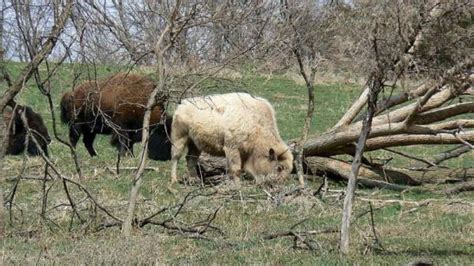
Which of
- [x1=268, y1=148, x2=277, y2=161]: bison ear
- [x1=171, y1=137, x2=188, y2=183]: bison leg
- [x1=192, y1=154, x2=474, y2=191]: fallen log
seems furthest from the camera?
[x1=171, y1=137, x2=188, y2=183]: bison leg

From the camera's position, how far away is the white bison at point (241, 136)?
16.6 meters

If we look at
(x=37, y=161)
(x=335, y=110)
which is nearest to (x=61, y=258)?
(x=37, y=161)

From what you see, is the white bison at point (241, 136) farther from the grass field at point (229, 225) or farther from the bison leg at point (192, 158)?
the grass field at point (229, 225)

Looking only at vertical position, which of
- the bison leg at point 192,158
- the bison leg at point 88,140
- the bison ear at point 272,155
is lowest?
the bison leg at point 88,140

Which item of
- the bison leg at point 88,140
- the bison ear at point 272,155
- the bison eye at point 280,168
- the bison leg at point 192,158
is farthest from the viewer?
the bison leg at point 88,140

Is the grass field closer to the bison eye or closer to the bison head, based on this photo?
the bison head

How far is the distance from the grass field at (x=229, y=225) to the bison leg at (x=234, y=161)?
0.99 ft

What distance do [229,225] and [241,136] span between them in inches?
219

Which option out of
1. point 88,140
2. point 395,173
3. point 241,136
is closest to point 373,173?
point 395,173

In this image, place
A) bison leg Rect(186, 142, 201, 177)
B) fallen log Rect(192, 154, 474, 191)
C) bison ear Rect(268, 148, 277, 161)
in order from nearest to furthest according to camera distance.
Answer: fallen log Rect(192, 154, 474, 191), bison ear Rect(268, 148, 277, 161), bison leg Rect(186, 142, 201, 177)

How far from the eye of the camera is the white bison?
16609 millimetres

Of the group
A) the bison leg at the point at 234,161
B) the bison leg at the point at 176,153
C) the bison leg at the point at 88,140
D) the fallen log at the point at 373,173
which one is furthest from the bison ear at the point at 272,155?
the bison leg at the point at 88,140

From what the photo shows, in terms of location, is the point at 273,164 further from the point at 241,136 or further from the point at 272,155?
the point at 241,136

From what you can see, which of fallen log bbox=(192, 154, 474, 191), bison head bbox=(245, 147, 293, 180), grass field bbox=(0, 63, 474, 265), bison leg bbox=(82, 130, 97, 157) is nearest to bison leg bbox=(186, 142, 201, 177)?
fallen log bbox=(192, 154, 474, 191)
